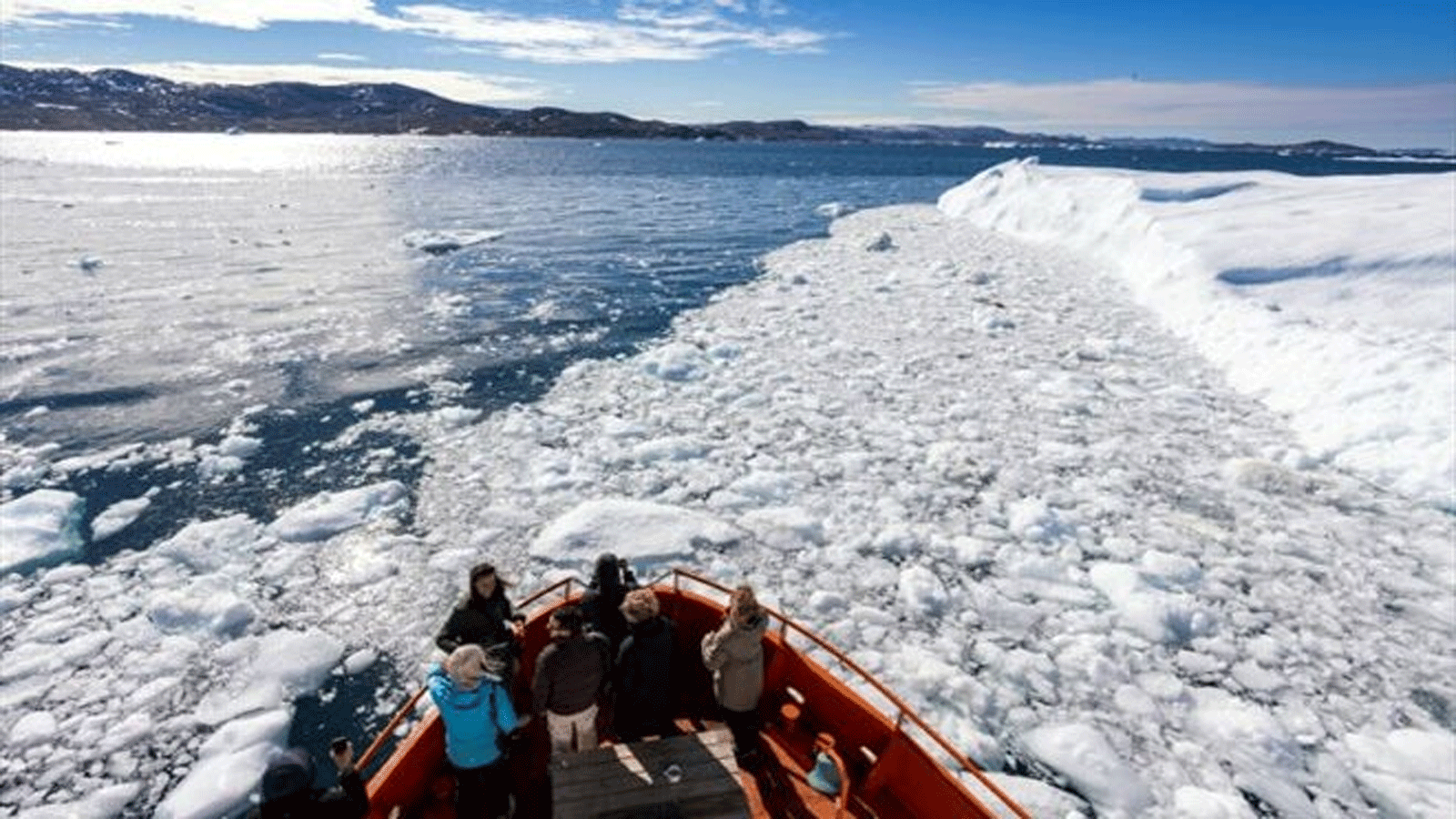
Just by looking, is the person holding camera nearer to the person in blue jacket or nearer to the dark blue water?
the person in blue jacket

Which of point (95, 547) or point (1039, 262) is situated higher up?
point (1039, 262)

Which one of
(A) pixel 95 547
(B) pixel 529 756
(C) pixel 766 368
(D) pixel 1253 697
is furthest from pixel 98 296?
(D) pixel 1253 697

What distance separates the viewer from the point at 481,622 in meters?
6.08

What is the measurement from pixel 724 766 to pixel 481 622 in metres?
2.23

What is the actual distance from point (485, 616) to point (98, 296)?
83.5ft

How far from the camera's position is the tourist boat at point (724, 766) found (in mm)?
4828

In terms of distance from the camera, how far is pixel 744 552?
32.9 ft

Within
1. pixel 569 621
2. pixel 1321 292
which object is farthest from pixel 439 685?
pixel 1321 292

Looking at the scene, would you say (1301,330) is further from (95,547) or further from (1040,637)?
(95,547)

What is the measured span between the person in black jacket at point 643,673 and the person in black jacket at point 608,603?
369 mm

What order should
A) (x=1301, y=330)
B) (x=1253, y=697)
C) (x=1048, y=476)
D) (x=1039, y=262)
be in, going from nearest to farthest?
(x=1253, y=697), (x=1048, y=476), (x=1301, y=330), (x=1039, y=262)

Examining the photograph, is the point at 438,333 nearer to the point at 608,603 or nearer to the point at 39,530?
the point at 39,530

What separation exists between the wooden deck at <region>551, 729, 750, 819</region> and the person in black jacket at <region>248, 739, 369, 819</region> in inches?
44.9

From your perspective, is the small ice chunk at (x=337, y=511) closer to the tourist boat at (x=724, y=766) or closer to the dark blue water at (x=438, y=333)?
the dark blue water at (x=438, y=333)
